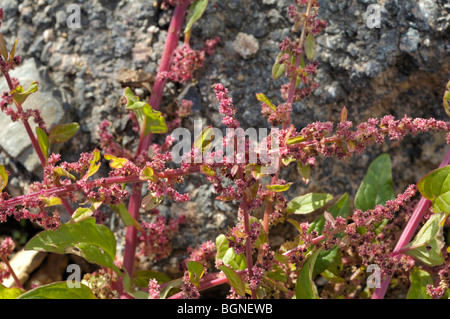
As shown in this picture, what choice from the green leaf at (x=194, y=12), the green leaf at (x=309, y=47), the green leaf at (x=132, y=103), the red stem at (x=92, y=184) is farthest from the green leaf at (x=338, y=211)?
the green leaf at (x=194, y=12)

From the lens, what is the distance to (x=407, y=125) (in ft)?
6.43

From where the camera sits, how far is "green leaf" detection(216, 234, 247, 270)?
2.40 meters

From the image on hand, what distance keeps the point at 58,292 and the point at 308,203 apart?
4.03ft

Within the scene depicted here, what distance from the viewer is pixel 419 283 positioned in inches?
96.0

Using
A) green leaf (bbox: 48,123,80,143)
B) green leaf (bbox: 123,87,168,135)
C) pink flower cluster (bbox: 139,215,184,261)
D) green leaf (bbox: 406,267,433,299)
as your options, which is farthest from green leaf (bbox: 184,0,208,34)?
green leaf (bbox: 406,267,433,299)

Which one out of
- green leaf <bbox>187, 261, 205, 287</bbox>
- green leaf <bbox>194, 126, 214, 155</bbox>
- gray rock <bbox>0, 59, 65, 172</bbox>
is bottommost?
green leaf <bbox>187, 261, 205, 287</bbox>

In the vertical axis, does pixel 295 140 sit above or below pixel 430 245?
above

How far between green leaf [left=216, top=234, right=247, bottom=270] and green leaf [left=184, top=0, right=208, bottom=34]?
1.10 metres

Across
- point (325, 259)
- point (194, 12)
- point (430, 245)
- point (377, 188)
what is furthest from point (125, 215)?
point (430, 245)

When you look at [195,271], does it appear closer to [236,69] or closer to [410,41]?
[236,69]

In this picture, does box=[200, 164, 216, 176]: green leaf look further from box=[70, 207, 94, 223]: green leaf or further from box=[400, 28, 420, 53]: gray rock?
box=[400, 28, 420, 53]: gray rock

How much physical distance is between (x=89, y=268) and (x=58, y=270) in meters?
0.20

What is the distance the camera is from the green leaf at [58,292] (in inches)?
→ 85.5
